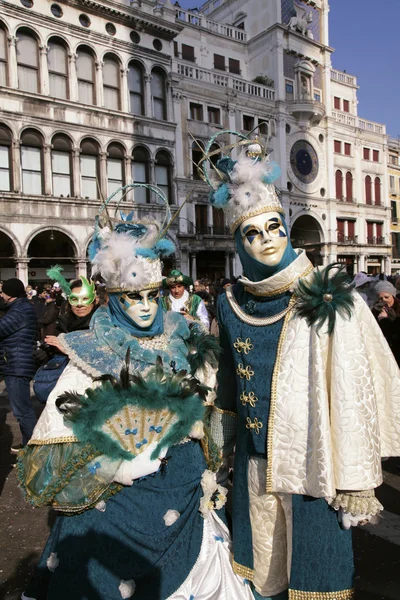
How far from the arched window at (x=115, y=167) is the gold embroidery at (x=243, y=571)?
54.3 ft

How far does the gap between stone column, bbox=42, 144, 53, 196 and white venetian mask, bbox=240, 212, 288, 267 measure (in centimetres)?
1536

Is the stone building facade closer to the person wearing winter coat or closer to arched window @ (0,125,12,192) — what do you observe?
arched window @ (0,125,12,192)

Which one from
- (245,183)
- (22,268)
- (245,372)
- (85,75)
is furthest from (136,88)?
(245,372)

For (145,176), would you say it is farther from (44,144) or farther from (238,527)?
(238,527)

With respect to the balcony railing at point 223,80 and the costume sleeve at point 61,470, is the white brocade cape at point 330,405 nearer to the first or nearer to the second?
the costume sleeve at point 61,470

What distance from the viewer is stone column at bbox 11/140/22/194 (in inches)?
596

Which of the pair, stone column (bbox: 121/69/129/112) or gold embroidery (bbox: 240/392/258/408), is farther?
stone column (bbox: 121/69/129/112)

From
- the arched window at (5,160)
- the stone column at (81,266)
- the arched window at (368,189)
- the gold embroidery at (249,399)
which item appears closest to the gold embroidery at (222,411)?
the gold embroidery at (249,399)

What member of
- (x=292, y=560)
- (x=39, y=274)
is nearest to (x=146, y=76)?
(x=39, y=274)

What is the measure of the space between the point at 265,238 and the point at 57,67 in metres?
17.4

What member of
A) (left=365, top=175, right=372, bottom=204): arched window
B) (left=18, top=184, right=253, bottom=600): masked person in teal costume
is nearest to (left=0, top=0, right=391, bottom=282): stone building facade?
(left=365, top=175, right=372, bottom=204): arched window

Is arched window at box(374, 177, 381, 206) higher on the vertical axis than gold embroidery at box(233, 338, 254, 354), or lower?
higher

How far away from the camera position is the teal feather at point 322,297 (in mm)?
1824

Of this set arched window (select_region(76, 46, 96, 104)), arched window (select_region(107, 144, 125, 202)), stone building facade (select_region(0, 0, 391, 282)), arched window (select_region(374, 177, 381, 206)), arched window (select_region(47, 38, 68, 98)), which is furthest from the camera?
arched window (select_region(374, 177, 381, 206))
